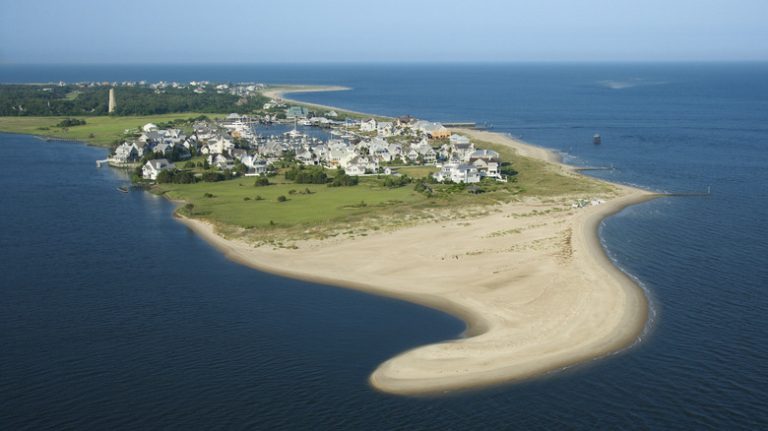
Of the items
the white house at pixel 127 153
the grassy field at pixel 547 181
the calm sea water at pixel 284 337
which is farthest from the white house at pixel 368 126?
the calm sea water at pixel 284 337

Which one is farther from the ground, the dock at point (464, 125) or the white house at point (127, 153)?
the dock at point (464, 125)

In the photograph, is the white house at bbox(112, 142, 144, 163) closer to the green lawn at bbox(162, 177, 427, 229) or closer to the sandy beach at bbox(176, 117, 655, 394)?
the green lawn at bbox(162, 177, 427, 229)

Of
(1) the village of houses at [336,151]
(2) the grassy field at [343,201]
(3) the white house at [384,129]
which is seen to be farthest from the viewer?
(3) the white house at [384,129]

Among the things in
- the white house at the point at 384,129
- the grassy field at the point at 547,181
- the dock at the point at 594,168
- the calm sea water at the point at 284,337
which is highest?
the white house at the point at 384,129

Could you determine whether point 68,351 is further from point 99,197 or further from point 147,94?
point 147,94

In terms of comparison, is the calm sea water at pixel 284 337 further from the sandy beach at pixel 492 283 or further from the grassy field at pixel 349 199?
the grassy field at pixel 349 199

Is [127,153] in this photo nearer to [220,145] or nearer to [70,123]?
[220,145]

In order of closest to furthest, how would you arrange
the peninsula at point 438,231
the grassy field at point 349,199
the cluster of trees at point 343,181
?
the peninsula at point 438,231 → the grassy field at point 349,199 → the cluster of trees at point 343,181
